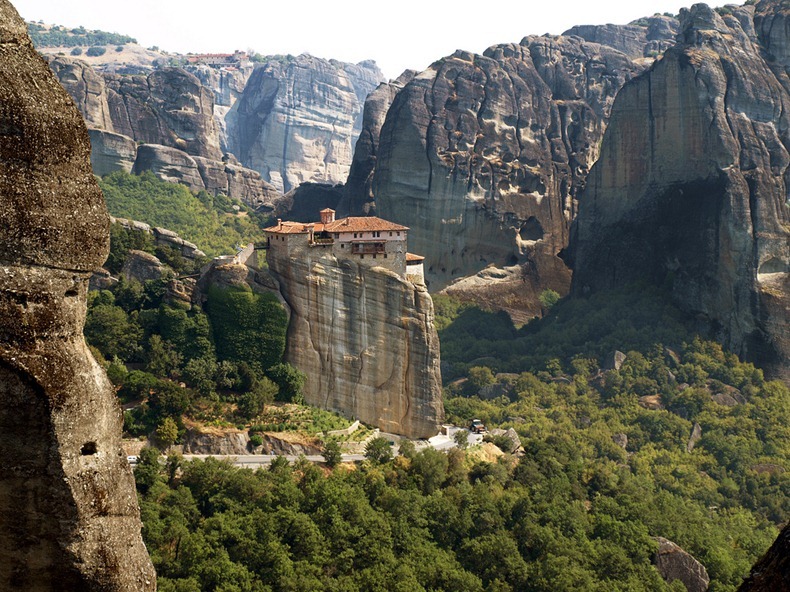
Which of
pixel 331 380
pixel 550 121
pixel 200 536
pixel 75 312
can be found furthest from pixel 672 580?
pixel 550 121

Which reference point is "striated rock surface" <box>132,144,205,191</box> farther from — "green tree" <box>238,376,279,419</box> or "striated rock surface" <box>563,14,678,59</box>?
"green tree" <box>238,376,279,419</box>

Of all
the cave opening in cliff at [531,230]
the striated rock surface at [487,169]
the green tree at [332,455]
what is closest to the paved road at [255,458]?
the green tree at [332,455]

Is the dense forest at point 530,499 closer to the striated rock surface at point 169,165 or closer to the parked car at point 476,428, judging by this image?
the parked car at point 476,428

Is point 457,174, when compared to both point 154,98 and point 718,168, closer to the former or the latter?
point 718,168

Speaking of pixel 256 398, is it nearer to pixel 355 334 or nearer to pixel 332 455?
pixel 332 455

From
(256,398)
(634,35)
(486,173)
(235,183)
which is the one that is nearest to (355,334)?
(256,398)
